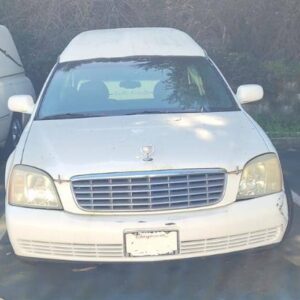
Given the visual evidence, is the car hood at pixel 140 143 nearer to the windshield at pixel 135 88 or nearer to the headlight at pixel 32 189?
the headlight at pixel 32 189

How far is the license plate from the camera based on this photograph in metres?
4.21

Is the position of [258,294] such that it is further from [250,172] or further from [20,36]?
[20,36]

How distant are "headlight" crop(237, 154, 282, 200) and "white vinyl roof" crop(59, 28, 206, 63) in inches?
77.1

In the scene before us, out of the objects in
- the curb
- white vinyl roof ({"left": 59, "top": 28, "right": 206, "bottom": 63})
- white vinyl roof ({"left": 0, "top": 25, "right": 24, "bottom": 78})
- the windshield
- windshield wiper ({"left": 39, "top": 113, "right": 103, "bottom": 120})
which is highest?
white vinyl roof ({"left": 59, "top": 28, "right": 206, "bottom": 63})

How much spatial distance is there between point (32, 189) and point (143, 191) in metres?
0.77

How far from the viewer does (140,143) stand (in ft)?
15.1

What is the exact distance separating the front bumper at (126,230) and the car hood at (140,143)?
304 millimetres

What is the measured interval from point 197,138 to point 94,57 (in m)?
1.83

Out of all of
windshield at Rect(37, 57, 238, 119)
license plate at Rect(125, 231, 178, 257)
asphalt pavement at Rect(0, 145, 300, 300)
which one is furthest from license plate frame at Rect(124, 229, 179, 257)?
windshield at Rect(37, 57, 238, 119)

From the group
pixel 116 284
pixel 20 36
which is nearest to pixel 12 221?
pixel 116 284

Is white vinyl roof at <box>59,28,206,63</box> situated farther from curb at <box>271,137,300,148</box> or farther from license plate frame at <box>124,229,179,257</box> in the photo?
curb at <box>271,137,300,148</box>

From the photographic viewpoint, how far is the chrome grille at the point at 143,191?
4.31 meters

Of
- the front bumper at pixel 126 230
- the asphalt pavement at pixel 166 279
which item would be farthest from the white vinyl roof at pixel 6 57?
the front bumper at pixel 126 230

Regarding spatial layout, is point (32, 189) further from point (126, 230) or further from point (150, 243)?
point (150, 243)
